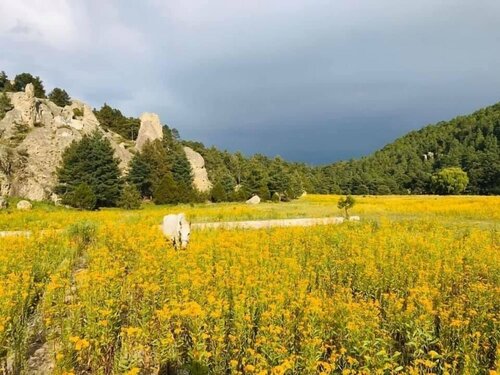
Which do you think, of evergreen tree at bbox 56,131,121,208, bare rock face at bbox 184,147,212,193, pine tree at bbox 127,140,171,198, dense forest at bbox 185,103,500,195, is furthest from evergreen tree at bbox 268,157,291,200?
evergreen tree at bbox 56,131,121,208

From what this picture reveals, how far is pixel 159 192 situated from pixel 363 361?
45984 mm

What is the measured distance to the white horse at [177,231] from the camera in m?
12.3

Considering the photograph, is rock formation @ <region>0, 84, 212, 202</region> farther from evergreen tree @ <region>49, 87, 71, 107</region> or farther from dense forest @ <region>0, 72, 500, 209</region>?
evergreen tree @ <region>49, 87, 71, 107</region>

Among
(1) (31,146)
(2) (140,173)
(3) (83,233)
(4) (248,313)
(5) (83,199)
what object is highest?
(1) (31,146)

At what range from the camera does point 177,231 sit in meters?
12.5

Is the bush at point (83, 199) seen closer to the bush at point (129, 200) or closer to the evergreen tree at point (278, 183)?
the bush at point (129, 200)

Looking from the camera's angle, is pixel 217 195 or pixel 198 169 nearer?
pixel 217 195

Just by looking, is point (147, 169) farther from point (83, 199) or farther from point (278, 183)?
point (278, 183)

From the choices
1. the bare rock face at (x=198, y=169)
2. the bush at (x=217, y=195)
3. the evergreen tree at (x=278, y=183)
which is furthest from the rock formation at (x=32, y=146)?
the evergreen tree at (x=278, y=183)

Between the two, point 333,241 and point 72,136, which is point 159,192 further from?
point 333,241

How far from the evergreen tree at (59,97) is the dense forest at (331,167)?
0.23 meters

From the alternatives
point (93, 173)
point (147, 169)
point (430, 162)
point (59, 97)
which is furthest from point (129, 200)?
point (430, 162)

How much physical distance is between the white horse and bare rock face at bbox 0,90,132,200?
38.9m

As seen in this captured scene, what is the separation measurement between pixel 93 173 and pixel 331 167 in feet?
354
